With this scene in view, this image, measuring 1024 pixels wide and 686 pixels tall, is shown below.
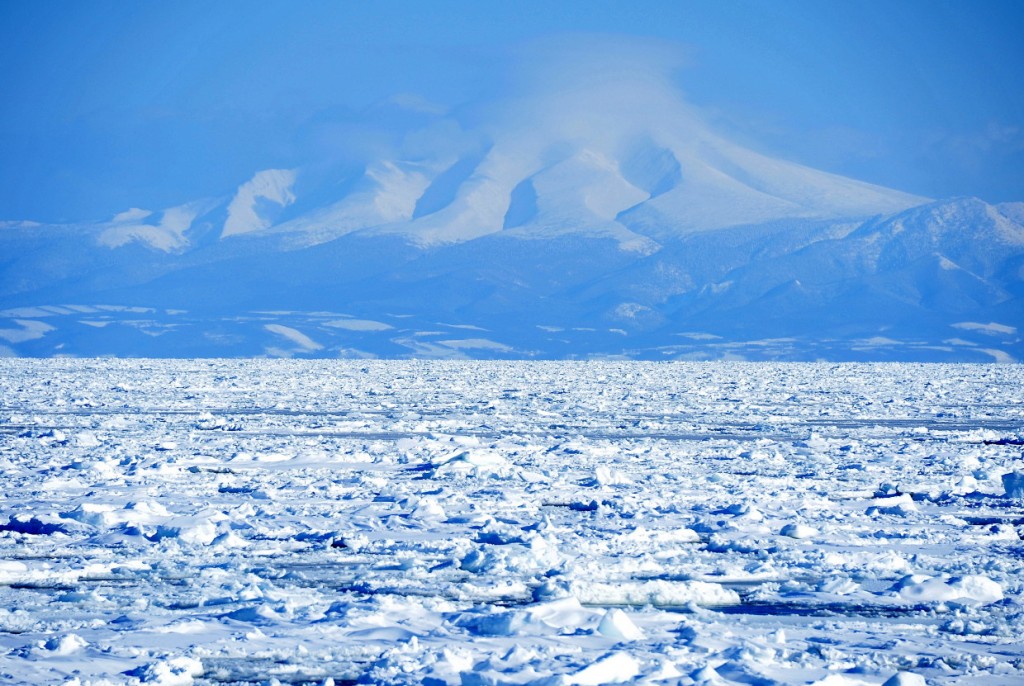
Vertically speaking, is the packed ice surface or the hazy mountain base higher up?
the hazy mountain base

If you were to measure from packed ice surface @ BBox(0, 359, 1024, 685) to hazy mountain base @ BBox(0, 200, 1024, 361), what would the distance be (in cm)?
12234

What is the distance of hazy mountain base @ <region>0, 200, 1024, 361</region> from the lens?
148 meters

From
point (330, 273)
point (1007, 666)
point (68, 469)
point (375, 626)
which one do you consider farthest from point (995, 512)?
point (330, 273)

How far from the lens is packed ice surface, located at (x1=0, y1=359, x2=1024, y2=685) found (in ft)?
21.2

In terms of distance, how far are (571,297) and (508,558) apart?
16402cm

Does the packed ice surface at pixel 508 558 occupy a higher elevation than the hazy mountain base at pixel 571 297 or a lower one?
lower

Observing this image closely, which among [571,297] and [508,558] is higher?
[571,297]

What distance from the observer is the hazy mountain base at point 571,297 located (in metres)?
148

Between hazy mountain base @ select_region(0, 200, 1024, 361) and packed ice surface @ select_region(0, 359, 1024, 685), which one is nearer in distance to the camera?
packed ice surface @ select_region(0, 359, 1024, 685)

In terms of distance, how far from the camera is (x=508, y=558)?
8.83 meters

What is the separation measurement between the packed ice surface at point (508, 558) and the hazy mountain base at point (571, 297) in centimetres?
12234

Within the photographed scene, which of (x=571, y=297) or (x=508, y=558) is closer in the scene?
(x=508, y=558)

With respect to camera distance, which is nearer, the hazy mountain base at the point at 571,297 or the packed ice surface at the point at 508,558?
the packed ice surface at the point at 508,558

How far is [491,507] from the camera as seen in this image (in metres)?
11.4
